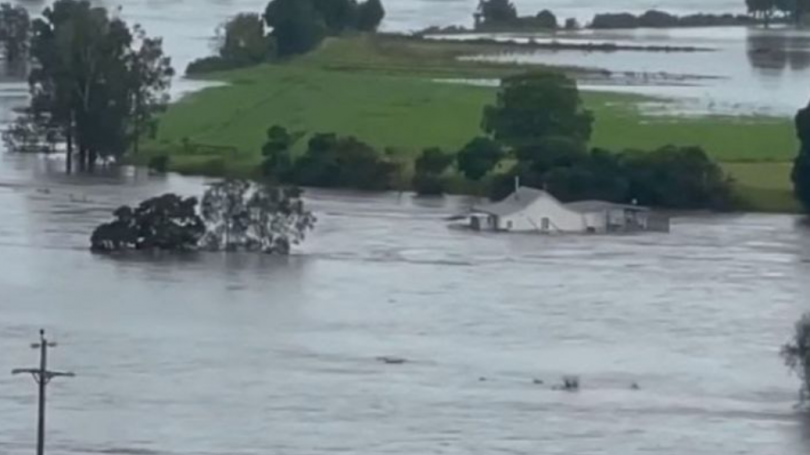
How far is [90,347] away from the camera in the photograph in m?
15.3

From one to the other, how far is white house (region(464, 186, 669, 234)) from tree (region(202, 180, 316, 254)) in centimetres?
169

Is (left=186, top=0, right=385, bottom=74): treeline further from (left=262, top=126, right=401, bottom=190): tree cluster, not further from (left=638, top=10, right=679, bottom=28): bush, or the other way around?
(left=638, top=10, right=679, bottom=28): bush

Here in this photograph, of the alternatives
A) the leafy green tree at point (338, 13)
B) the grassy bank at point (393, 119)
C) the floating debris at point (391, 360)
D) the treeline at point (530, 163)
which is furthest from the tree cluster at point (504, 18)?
the floating debris at point (391, 360)

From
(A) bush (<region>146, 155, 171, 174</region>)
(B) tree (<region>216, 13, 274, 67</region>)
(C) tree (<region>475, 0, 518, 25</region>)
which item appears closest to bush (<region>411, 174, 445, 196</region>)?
(A) bush (<region>146, 155, 171, 174</region>)

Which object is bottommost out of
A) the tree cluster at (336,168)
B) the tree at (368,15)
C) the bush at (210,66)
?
the tree cluster at (336,168)

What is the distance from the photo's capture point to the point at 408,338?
52.0ft

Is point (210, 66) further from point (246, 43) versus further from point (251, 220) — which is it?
point (251, 220)

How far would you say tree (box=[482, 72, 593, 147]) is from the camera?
2470 cm

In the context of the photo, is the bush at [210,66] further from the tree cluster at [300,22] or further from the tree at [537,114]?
the tree at [537,114]

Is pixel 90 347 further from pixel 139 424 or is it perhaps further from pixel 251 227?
pixel 251 227

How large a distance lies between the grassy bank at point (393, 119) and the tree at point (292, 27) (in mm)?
580

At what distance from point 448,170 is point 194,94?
7.00 metres

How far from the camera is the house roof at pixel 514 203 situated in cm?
2116

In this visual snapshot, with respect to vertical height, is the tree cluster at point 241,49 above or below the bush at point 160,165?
above
